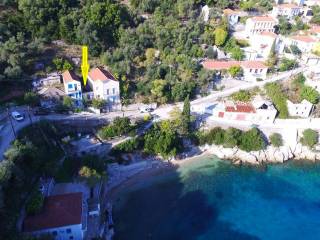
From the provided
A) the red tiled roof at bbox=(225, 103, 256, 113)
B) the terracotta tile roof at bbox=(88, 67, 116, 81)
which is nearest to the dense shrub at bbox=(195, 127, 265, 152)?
the red tiled roof at bbox=(225, 103, 256, 113)

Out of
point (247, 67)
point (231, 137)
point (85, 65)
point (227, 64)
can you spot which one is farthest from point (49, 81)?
point (247, 67)

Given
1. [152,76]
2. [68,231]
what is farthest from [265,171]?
[68,231]

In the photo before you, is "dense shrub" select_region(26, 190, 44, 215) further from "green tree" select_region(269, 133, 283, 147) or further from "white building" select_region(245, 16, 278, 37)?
"white building" select_region(245, 16, 278, 37)

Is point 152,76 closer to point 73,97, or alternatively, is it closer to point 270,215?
point 73,97

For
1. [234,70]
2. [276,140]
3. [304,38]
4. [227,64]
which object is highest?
[304,38]

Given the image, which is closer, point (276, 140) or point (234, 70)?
point (276, 140)

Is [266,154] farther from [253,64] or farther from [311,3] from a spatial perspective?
[311,3]
